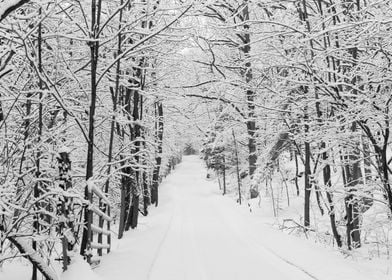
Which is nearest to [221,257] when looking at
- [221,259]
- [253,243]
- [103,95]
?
[221,259]

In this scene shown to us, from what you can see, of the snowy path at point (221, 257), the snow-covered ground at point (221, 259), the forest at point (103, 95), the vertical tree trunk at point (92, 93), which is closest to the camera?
the forest at point (103, 95)

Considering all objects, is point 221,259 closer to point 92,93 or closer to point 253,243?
point 253,243

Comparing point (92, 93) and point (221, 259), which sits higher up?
point (92, 93)

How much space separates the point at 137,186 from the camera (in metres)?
14.3

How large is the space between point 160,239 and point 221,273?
13.1ft

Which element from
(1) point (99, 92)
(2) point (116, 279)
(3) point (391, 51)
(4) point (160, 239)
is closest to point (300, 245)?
(4) point (160, 239)

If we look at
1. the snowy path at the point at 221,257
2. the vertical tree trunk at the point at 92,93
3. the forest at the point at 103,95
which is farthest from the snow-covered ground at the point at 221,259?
the vertical tree trunk at the point at 92,93

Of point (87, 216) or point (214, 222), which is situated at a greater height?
point (87, 216)

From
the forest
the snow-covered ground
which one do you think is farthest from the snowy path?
the forest

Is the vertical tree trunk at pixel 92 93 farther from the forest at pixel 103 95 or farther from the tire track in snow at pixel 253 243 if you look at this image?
the tire track in snow at pixel 253 243

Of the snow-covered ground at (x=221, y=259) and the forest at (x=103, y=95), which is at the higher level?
the forest at (x=103, y=95)

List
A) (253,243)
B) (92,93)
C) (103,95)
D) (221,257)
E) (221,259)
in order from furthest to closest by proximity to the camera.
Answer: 1. (253,243)
2. (103,95)
3. (221,257)
4. (221,259)
5. (92,93)

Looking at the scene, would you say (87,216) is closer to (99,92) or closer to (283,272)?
(283,272)

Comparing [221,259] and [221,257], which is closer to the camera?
[221,259]
